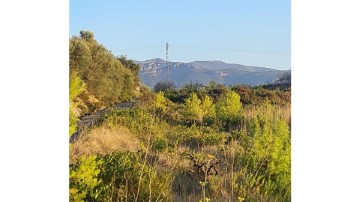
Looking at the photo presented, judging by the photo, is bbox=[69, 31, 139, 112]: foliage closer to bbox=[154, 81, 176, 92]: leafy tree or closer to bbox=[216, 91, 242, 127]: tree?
bbox=[154, 81, 176, 92]: leafy tree

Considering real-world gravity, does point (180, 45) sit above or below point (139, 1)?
below

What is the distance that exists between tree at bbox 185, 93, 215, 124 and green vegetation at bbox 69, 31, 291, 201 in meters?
0.01

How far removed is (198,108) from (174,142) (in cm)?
96

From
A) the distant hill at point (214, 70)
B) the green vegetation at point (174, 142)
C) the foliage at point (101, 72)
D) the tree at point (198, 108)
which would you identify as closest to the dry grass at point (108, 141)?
the green vegetation at point (174, 142)

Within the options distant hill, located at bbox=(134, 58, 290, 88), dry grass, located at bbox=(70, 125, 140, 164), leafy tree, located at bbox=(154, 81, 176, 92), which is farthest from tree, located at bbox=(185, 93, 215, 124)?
dry grass, located at bbox=(70, 125, 140, 164)

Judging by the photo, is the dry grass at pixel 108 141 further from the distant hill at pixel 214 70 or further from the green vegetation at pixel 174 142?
the distant hill at pixel 214 70

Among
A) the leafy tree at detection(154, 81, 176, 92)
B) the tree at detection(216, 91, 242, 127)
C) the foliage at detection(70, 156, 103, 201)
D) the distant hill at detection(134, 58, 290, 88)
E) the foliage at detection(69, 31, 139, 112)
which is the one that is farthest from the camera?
the foliage at detection(69, 31, 139, 112)

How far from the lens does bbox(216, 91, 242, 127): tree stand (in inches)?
188

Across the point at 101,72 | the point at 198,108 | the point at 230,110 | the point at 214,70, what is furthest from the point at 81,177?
the point at 101,72
